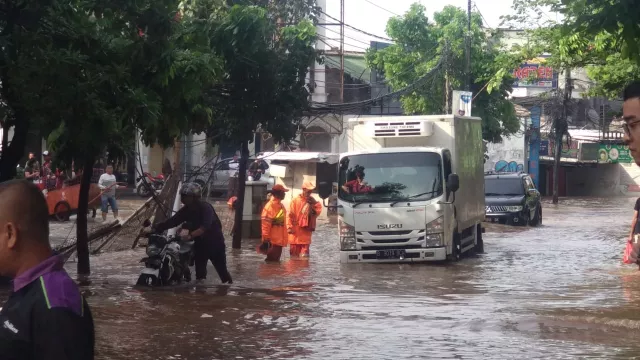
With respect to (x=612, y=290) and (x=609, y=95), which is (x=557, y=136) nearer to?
(x=609, y=95)

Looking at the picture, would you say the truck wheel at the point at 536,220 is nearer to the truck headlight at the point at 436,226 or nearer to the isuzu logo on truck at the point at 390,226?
the truck headlight at the point at 436,226

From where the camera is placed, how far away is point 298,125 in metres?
20.7

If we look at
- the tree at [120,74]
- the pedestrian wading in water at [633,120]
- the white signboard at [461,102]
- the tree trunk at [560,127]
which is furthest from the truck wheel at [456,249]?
the tree trunk at [560,127]

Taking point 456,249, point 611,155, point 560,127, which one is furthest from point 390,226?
point 611,155

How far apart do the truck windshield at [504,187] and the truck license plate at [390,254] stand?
13561mm

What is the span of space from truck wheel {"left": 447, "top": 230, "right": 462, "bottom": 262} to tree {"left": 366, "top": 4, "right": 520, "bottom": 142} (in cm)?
2298

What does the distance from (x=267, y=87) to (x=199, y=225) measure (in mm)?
5744

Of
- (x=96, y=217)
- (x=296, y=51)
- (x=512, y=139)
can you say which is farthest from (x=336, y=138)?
(x=296, y=51)

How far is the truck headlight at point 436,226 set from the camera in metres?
18.3

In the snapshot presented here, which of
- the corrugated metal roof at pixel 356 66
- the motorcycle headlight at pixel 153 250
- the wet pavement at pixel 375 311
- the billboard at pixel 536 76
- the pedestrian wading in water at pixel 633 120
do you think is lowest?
the wet pavement at pixel 375 311

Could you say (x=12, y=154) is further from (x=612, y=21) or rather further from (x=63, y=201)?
(x=63, y=201)

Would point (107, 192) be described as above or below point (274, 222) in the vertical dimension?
above

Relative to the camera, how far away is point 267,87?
19.2 m

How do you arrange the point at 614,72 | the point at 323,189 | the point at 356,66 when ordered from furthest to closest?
1. the point at 356,66
2. the point at 614,72
3. the point at 323,189
